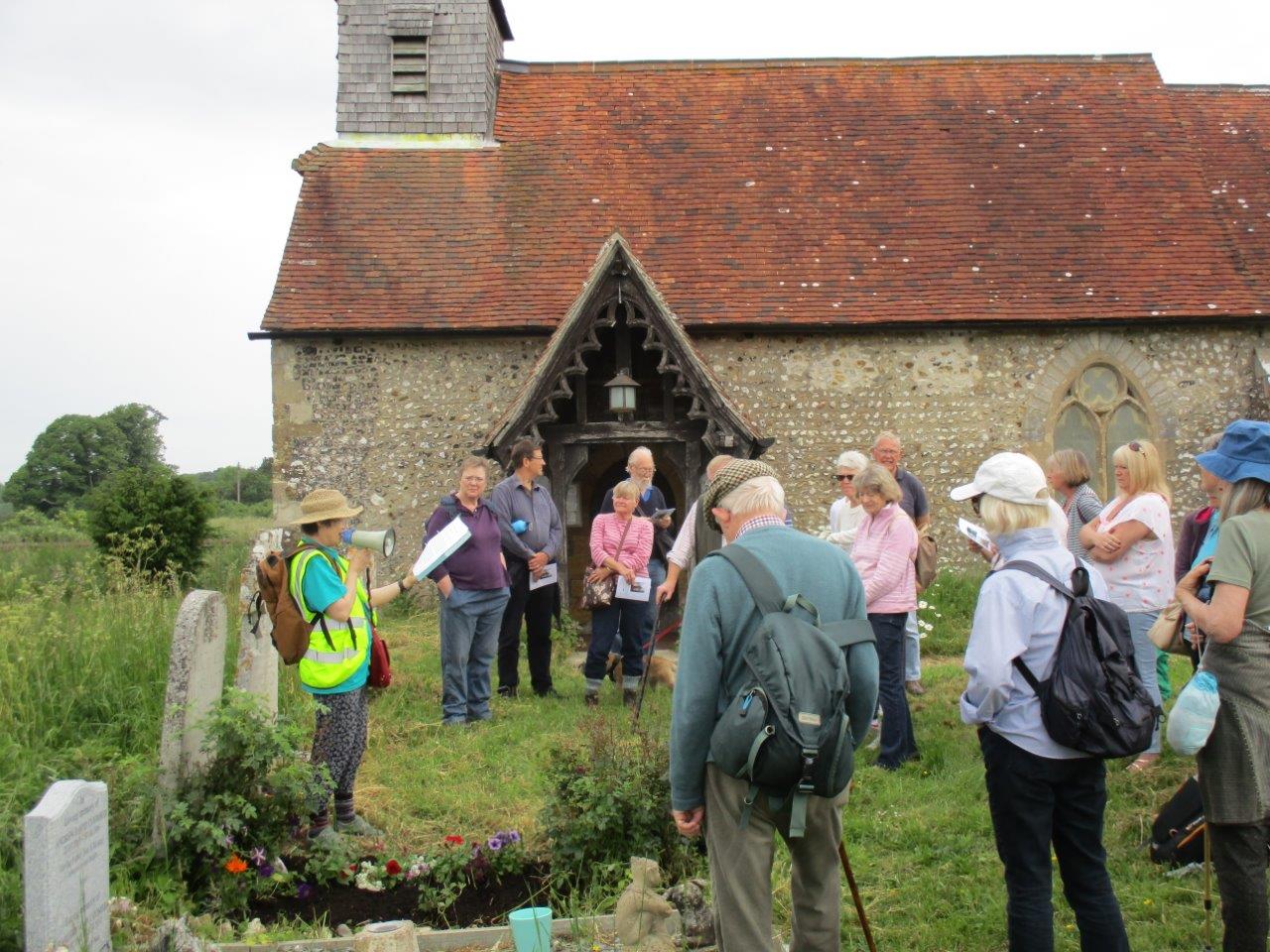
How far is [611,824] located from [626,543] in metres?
3.49

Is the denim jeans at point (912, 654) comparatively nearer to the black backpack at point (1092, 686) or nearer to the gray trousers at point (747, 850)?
the black backpack at point (1092, 686)

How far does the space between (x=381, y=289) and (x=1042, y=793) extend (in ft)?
39.0

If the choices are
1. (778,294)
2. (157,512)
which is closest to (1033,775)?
(778,294)

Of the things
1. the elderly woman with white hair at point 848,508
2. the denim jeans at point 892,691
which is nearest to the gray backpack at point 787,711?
the denim jeans at point 892,691

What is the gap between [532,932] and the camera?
13.3 ft

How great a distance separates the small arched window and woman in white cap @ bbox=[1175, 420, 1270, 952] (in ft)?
35.0

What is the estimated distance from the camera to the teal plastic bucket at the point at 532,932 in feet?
13.2

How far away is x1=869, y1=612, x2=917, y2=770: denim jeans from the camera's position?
21.1 ft

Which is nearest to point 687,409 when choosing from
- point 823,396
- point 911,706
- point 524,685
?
point 823,396

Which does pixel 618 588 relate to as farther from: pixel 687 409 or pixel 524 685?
pixel 687 409

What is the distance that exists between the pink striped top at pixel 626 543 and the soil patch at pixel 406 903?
3.32m

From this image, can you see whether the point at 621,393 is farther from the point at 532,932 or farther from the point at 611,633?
the point at 532,932

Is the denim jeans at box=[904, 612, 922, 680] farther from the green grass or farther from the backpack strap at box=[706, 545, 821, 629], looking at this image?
the backpack strap at box=[706, 545, 821, 629]

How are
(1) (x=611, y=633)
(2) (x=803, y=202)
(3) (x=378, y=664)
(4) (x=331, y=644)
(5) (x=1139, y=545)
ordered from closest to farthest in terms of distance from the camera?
(4) (x=331, y=644)
(3) (x=378, y=664)
(5) (x=1139, y=545)
(1) (x=611, y=633)
(2) (x=803, y=202)
